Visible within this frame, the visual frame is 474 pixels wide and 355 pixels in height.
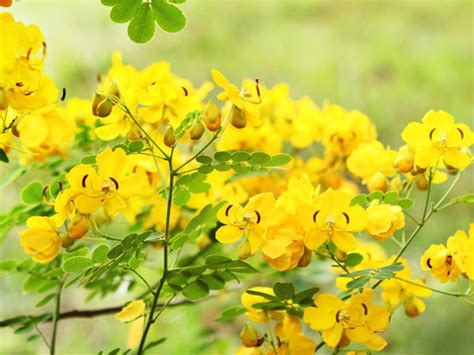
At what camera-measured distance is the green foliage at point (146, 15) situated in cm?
51

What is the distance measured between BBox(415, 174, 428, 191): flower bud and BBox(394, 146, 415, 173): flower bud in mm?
14

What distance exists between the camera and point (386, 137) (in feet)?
7.64

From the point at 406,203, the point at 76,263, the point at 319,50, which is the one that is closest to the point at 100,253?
the point at 76,263

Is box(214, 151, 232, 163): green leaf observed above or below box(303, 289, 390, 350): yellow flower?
above

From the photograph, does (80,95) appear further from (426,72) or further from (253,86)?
(253,86)

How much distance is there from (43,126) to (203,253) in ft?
0.63

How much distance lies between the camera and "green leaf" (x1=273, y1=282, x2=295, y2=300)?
0.52 m

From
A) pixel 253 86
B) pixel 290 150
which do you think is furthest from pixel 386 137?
pixel 253 86

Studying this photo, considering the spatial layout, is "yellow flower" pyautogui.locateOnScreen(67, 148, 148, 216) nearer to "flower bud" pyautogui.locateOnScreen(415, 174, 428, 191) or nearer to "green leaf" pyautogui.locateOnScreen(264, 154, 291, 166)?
"green leaf" pyautogui.locateOnScreen(264, 154, 291, 166)

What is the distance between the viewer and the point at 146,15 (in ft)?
1.69

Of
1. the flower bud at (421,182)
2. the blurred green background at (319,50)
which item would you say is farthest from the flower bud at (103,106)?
the blurred green background at (319,50)

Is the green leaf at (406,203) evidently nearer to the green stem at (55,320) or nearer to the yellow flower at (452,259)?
the yellow flower at (452,259)

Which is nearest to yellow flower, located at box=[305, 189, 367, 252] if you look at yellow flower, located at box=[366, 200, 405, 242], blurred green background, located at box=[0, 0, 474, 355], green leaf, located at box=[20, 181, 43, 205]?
yellow flower, located at box=[366, 200, 405, 242]

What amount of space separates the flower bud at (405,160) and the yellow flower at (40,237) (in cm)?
25
